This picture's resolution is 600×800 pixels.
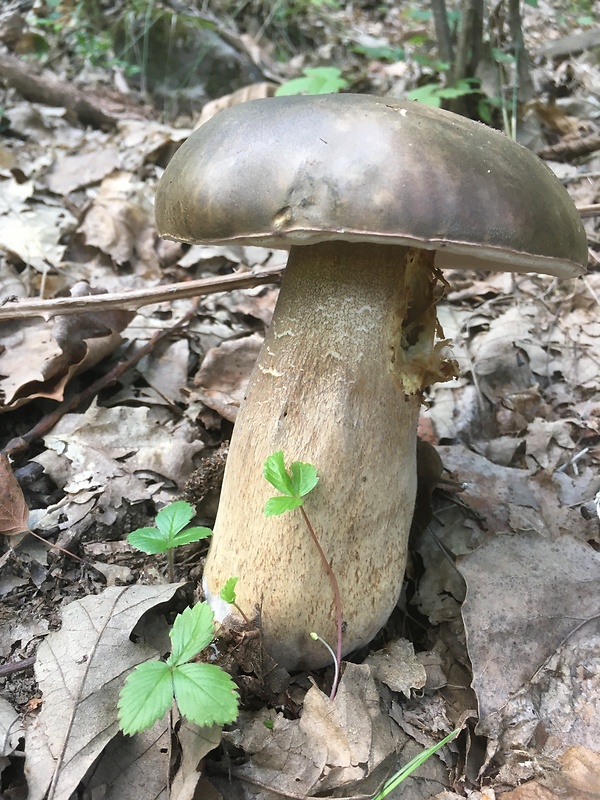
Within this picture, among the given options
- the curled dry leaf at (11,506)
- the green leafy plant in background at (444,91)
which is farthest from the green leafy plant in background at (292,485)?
the green leafy plant in background at (444,91)

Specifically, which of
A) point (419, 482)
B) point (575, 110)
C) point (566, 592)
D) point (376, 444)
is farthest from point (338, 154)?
point (575, 110)

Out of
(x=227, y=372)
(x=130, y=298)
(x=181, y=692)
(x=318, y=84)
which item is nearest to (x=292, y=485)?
(x=181, y=692)

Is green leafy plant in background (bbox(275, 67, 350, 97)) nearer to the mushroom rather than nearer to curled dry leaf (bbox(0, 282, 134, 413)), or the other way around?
curled dry leaf (bbox(0, 282, 134, 413))

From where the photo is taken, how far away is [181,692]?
1.34 metres

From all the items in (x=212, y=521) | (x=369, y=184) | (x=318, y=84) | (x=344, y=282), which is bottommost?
(x=212, y=521)

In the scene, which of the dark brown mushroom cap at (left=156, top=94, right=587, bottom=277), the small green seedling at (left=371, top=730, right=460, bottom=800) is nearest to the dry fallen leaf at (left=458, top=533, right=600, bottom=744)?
the small green seedling at (left=371, top=730, right=460, bottom=800)

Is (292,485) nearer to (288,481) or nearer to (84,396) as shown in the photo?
(288,481)

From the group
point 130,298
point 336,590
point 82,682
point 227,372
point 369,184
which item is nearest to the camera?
point 369,184

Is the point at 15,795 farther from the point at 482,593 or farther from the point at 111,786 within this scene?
the point at 482,593

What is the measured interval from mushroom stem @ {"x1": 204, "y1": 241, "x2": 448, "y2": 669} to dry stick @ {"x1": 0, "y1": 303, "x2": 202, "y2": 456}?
3.37 ft

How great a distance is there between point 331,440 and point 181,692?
2.63 ft

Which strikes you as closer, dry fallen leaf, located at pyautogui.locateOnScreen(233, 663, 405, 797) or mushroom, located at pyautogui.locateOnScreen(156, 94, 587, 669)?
mushroom, located at pyautogui.locateOnScreen(156, 94, 587, 669)

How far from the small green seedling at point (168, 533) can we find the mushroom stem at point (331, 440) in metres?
0.14

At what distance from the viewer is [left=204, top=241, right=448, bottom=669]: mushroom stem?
5.75 ft
